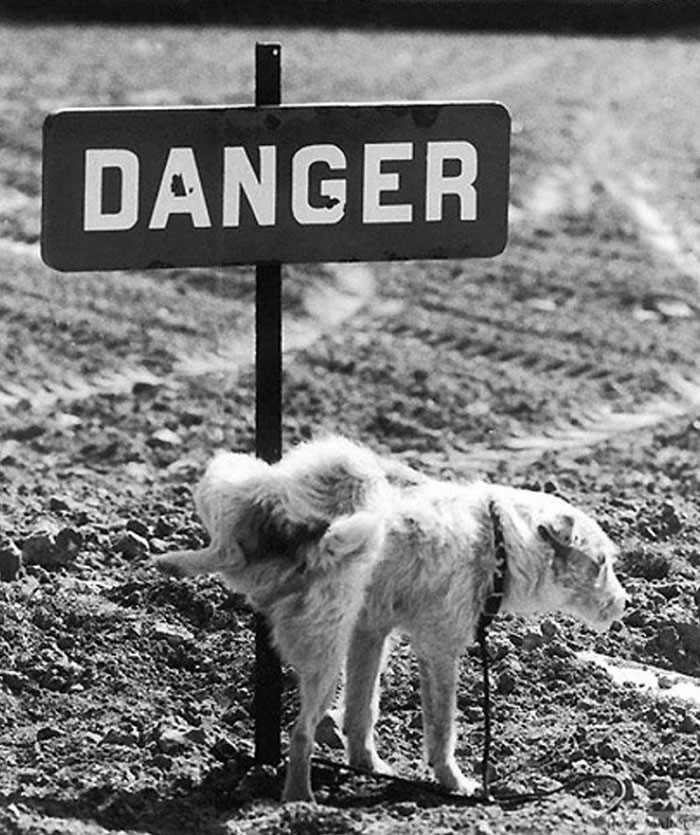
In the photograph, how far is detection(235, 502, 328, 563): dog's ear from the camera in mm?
7133

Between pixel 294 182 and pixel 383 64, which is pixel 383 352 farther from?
pixel 383 64

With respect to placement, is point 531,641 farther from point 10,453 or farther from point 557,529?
point 10,453

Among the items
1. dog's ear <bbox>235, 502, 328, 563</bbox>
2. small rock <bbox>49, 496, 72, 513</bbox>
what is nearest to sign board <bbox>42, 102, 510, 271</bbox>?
dog's ear <bbox>235, 502, 328, 563</bbox>

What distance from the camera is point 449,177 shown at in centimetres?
749

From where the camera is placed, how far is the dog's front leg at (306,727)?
23.5ft

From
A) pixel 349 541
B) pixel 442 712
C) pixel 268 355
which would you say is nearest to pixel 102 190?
pixel 268 355

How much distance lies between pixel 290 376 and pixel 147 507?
2.86 metres

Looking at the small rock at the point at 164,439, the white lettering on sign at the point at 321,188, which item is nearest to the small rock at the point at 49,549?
the white lettering on sign at the point at 321,188

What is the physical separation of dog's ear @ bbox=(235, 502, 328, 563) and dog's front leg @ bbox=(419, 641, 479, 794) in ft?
2.24

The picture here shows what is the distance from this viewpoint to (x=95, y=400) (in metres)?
12.4

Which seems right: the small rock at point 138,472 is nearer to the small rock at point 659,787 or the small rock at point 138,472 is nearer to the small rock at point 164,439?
the small rock at point 164,439

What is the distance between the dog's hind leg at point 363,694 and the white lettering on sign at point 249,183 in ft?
4.64

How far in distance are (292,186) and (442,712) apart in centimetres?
177

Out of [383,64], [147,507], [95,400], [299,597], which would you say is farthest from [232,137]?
[383,64]
